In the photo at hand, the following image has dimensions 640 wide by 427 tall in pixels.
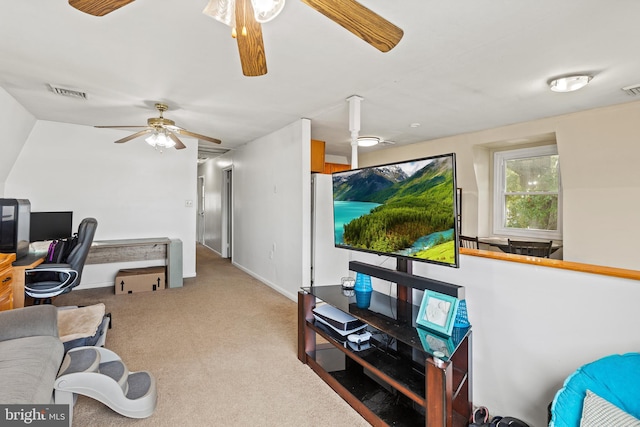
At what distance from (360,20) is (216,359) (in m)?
2.60

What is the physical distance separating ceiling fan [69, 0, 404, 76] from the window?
4290 mm

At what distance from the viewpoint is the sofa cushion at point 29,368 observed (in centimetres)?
130

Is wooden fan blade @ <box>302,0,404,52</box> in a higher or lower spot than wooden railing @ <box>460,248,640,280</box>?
higher

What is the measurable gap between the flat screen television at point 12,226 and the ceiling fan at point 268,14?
2.63 m

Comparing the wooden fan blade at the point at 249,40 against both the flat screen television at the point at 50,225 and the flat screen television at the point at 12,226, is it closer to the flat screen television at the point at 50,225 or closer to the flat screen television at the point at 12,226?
the flat screen television at the point at 12,226

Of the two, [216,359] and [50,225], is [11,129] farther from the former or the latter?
[216,359]

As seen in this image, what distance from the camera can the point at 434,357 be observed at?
146 centimetres

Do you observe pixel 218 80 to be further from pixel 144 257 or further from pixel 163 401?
pixel 144 257

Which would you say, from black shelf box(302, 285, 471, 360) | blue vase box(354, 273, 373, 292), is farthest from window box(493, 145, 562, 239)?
blue vase box(354, 273, 373, 292)

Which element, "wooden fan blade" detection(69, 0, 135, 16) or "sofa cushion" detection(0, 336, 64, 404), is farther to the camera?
"sofa cushion" detection(0, 336, 64, 404)

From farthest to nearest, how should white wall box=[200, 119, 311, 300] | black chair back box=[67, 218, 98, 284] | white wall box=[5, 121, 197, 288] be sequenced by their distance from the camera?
white wall box=[5, 121, 197, 288] < white wall box=[200, 119, 311, 300] < black chair back box=[67, 218, 98, 284]

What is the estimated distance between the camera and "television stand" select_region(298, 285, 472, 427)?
148 centimetres

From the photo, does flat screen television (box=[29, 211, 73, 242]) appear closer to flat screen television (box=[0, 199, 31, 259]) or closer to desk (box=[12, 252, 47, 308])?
flat screen television (box=[0, 199, 31, 259])

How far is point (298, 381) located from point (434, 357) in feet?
3.93
